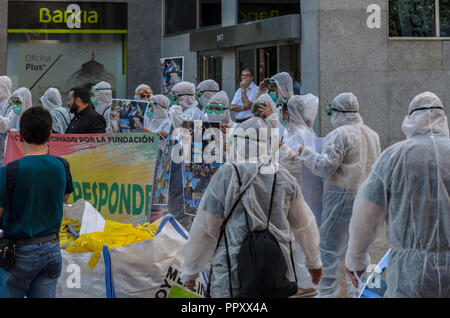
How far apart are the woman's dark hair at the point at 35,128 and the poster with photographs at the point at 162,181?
3.86 meters

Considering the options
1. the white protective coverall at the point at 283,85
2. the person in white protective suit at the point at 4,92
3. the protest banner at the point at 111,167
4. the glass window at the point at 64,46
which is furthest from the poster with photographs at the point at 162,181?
the glass window at the point at 64,46

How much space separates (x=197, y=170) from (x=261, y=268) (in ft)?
14.7

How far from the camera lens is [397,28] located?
14836 mm

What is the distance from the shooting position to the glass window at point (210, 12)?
59.5ft

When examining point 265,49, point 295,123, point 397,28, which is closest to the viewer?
point 295,123

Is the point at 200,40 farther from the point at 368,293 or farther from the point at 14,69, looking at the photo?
the point at 368,293

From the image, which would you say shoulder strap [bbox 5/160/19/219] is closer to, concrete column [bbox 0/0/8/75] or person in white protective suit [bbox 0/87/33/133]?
person in white protective suit [bbox 0/87/33/133]

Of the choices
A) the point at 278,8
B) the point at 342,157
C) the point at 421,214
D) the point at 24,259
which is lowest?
the point at 24,259

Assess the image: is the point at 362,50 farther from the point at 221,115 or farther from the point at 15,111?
the point at 15,111

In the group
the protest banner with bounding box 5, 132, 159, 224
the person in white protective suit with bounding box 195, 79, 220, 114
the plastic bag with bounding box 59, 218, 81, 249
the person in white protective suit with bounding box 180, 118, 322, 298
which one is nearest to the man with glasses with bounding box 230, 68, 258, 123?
the person in white protective suit with bounding box 195, 79, 220, 114

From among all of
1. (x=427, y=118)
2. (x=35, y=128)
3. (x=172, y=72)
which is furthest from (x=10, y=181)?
(x=172, y=72)

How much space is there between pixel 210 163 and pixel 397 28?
8.75 meters

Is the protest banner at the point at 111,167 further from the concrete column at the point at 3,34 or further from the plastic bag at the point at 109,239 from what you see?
the concrete column at the point at 3,34
